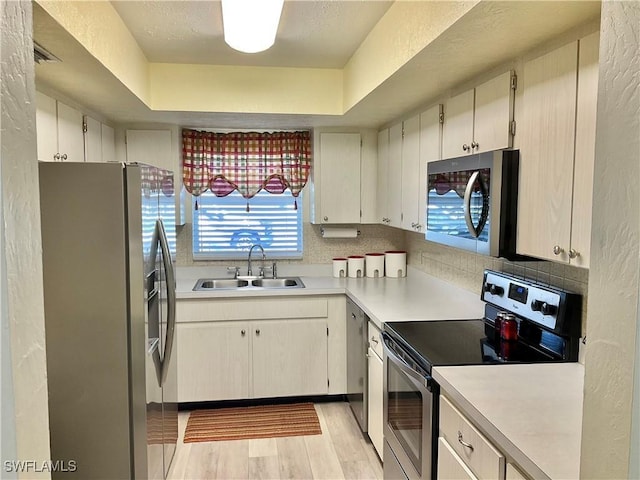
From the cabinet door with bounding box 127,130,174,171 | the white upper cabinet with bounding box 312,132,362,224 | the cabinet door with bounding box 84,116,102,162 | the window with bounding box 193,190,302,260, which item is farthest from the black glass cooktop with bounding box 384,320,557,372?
the cabinet door with bounding box 127,130,174,171

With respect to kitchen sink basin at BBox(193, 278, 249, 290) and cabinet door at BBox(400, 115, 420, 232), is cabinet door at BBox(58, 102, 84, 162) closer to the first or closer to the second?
kitchen sink basin at BBox(193, 278, 249, 290)

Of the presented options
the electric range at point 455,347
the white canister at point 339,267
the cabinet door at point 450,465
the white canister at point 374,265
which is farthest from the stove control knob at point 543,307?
the white canister at point 339,267

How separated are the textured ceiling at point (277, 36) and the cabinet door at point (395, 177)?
597 mm

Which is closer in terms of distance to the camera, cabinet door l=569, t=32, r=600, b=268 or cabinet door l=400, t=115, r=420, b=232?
cabinet door l=569, t=32, r=600, b=268

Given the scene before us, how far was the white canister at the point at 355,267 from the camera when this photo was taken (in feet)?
13.1

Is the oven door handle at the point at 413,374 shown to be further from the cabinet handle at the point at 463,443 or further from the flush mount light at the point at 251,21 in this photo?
the flush mount light at the point at 251,21

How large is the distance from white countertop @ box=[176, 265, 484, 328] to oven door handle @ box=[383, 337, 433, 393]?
267mm

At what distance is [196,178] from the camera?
3.94 meters

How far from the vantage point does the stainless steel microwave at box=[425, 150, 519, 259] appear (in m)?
1.91

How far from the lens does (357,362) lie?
10.8 feet

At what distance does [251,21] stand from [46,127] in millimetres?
1058

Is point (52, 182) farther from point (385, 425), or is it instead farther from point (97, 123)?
point (385, 425)

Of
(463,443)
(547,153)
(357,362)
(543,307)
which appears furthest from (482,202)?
(357,362)

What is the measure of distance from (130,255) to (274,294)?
1.62 metres
